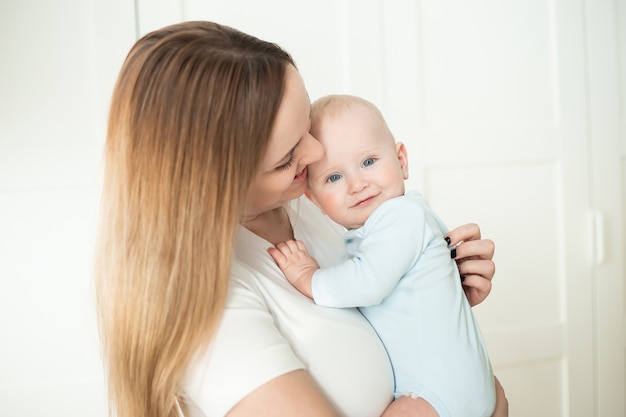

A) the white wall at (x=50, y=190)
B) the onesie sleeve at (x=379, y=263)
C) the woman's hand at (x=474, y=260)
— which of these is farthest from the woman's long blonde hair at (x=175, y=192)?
the white wall at (x=50, y=190)

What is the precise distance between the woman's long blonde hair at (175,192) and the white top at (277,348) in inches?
1.3

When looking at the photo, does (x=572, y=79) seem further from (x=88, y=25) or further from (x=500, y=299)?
(x=88, y=25)

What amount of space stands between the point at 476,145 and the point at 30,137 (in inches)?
64.0

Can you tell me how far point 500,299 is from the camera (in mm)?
2443

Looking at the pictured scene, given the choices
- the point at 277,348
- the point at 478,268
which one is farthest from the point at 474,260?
the point at 277,348

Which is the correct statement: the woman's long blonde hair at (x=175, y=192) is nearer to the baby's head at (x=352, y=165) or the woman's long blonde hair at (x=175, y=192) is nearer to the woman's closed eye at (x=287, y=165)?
the woman's closed eye at (x=287, y=165)

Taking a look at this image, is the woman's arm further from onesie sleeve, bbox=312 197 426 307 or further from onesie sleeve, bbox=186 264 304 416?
onesie sleeve, bbox=312 197 426 307

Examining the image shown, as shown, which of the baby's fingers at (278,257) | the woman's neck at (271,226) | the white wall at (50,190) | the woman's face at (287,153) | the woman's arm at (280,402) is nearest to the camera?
the woman's arm at (280,402)

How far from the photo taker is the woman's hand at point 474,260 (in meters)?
1.19

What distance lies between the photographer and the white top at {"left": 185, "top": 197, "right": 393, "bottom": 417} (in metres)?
0.81

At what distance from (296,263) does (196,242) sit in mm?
248

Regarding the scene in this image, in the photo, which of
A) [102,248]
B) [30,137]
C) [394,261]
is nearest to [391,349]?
[394,261]

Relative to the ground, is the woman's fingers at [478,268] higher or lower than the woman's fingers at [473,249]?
lower

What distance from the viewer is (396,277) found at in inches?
40.4
